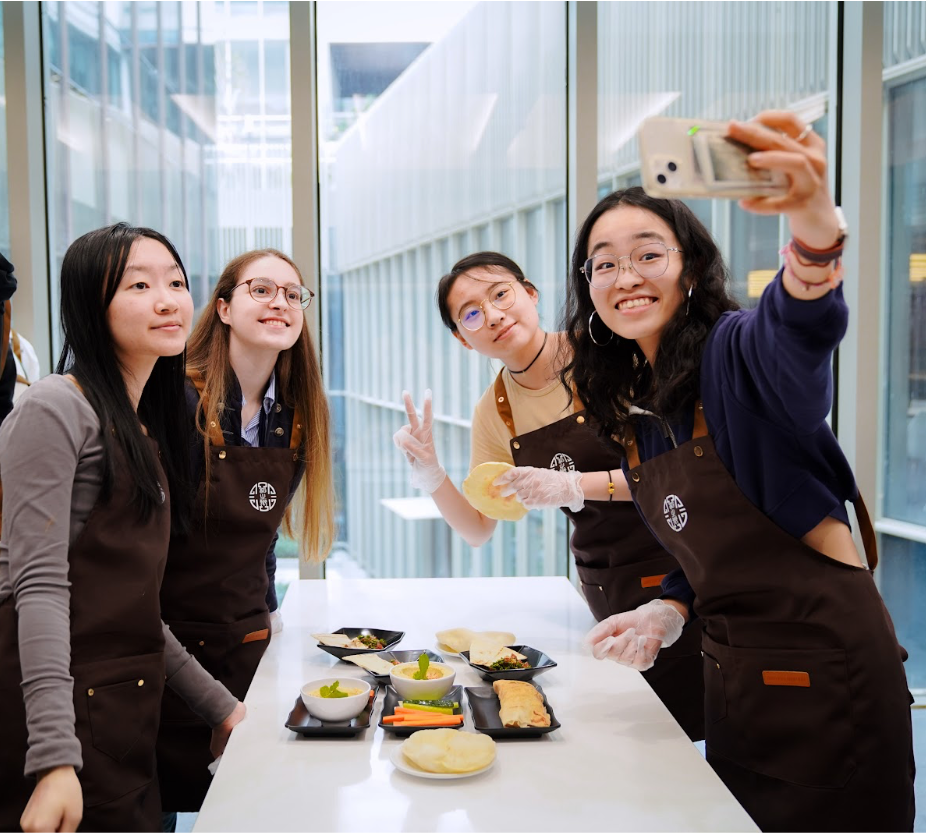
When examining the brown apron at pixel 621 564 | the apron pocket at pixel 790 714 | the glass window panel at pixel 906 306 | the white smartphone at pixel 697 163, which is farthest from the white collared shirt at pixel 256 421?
the glass window panel at pixel 906 306

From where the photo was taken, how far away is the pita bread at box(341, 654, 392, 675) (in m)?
1.66

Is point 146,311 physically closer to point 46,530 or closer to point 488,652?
point 46,530

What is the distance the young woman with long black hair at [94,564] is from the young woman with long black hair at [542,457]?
860mm

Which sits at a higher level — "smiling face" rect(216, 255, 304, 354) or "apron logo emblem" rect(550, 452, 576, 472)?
"smiling face" rect(216, 255, 304, 354)

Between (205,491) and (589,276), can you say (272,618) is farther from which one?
(589,276)

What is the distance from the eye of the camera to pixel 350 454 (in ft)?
12.9

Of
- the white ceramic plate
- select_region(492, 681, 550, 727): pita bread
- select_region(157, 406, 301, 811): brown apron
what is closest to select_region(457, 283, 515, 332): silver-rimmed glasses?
select_region(157, 406, 301, 811): brown apron

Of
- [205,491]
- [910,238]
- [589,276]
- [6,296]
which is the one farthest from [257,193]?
[910,238]

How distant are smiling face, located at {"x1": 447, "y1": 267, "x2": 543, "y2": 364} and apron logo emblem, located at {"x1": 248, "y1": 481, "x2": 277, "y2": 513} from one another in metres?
0.75

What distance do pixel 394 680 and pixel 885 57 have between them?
345 centimetres

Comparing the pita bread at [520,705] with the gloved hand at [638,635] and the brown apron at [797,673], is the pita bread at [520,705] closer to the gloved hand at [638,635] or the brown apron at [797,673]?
the gloved hand at [638,635]

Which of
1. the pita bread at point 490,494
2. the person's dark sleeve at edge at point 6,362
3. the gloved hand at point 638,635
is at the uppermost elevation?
the person's dark sleeve at edge at point 6,362

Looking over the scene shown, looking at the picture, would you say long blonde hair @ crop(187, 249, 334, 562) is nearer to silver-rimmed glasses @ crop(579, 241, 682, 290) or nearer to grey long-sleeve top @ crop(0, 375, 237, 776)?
grey long-sleeve top @ crop(0, 375, 237, 776)

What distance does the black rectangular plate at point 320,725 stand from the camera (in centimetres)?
139
